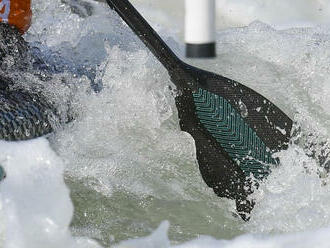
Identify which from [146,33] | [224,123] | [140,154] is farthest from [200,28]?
[140,154]

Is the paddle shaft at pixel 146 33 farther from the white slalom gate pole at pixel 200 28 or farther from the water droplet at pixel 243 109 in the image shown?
the water droplet at pixel 243 109

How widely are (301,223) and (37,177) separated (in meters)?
0.60

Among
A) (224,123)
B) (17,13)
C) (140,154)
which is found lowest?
(140,154)

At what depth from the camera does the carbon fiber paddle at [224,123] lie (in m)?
2.04

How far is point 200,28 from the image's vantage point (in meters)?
2.12

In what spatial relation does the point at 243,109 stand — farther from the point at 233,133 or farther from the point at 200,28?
the point at 200,28

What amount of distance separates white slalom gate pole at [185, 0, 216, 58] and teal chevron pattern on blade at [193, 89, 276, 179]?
114 mm

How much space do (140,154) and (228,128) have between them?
10.4 inches

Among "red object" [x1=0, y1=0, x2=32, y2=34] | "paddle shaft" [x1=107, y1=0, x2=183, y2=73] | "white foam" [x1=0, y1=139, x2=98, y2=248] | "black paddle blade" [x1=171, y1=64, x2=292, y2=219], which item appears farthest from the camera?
"red object" [x1=0, y1=0, x2=32, y2=34]

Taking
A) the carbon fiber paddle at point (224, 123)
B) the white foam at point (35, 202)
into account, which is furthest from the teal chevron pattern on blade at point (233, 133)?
the white foam at point (35, 202)

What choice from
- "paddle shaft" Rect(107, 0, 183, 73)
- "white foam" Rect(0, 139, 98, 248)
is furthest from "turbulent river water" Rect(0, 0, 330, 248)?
"paddle shaft" Rect(107, 0, 183, 73)

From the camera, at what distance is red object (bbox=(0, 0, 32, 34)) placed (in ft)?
8.00

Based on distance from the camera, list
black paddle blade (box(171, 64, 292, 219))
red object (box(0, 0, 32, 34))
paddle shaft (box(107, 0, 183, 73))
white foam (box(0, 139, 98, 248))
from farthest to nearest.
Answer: red object (box(0, 0, 32, 34)), paddle shaft (box(107, 0, 183, 73)), black paddle blade (box(171, 64, 292, 219)), white foam (box(0, 139, 98, 248))

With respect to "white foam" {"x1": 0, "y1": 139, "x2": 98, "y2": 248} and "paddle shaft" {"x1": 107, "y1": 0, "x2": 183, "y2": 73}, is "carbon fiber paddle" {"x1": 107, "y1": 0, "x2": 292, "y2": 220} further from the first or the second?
"white foam" {"x1": 0, "y1": 139, "x2": 98, "y2": 248}
